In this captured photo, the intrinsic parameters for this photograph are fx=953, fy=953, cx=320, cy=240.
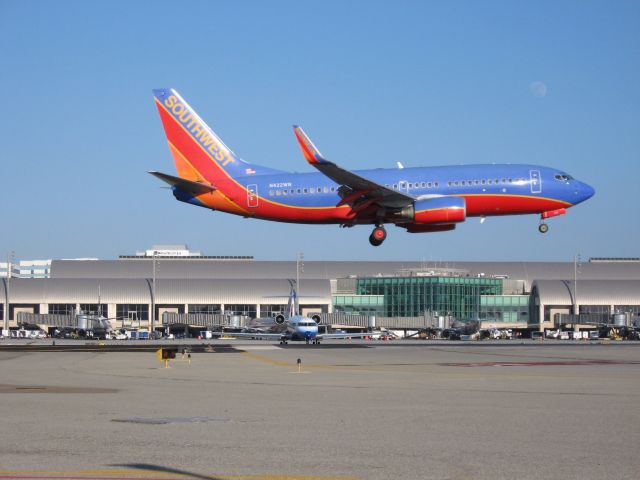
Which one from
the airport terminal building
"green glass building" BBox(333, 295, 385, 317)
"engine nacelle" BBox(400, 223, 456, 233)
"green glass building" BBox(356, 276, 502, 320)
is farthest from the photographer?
"green glass building" BBox(333, 295, 385, 317)

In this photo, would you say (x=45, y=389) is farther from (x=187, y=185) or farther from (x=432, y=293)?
(x=432, y=293)

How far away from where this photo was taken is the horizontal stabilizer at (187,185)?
60.6 m

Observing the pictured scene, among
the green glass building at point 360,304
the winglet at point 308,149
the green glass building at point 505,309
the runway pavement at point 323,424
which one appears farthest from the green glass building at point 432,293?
the runway pavement at point 323,424

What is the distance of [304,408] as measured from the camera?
24781 millimetres

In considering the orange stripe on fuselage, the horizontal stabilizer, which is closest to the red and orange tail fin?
the horizontal stabilizer

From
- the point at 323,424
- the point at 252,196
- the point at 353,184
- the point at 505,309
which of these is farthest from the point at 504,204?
the point at 505,309

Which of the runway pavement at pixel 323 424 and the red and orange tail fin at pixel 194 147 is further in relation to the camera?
the red and orange tail fin at pixel 194 147

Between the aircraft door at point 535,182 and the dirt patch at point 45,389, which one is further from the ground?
the aircraft door at point 535,182

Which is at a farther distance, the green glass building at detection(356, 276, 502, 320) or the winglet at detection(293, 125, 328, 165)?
the green glass building at detection(356, 276, 502, 320)

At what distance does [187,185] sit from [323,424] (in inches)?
1675

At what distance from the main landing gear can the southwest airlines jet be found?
0.22 feet

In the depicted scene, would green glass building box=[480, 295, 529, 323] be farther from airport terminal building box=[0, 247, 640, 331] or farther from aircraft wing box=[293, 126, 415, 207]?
aircraft wing box=[293, 126, 415, 207]

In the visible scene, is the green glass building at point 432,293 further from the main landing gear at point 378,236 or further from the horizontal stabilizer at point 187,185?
the horizontal stabilizer at point 187,185

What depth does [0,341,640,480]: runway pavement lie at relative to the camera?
50.9 ft
